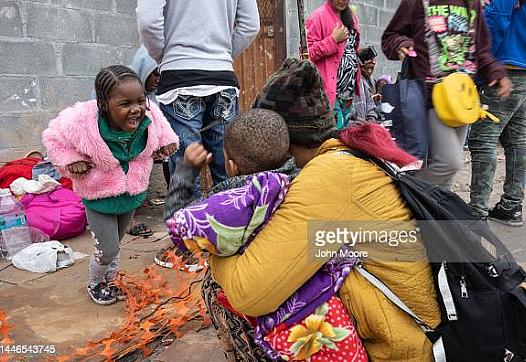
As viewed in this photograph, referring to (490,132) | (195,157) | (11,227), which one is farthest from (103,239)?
(490,132)

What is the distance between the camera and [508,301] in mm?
1491

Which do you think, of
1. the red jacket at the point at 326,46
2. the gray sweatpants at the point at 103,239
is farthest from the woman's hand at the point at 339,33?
the gray sweatpants at the point at 103,239

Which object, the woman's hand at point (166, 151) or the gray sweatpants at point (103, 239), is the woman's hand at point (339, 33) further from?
the gray sweatpants at point (103, 239)

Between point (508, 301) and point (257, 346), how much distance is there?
78 cm

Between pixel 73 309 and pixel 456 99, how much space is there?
2.36m

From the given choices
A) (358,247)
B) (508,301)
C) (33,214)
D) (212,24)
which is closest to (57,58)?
(33,214)

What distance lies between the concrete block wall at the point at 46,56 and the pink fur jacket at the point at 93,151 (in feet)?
5.58

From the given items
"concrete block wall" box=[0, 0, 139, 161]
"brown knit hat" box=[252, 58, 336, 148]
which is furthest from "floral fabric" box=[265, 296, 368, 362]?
"concrete block wall" box=[0, 0, 139, 161]

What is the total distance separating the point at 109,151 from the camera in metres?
2.54

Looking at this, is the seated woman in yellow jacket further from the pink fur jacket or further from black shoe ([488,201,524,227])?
black shoe ([488,201,524,227])

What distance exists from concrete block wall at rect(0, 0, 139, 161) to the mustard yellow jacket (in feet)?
10.4

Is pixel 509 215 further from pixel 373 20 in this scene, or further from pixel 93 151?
pixel 373 20

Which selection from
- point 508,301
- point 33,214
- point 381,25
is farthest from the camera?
point 381,25

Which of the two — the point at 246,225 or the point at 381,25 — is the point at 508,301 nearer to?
the point at 246,225
